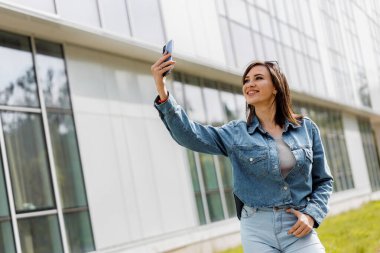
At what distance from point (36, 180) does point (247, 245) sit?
745 centimetres

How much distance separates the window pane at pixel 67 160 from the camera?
1071 centimetres

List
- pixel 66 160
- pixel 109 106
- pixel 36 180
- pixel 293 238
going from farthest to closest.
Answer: pixel 109 106, pixel 66 160, pixel 36 180, pixel 293 238

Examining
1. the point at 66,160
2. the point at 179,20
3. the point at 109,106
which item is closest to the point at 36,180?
the point at 66,160

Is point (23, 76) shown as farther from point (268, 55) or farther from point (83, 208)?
point (268, 55)

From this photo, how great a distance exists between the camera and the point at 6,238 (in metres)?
9.39

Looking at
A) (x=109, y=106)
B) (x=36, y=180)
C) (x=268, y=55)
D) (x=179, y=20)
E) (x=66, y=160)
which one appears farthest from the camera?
(x=268, y=55)

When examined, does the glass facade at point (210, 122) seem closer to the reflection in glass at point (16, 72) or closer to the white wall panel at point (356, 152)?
the reflection in glass at point (16, 72)

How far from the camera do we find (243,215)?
3.28m

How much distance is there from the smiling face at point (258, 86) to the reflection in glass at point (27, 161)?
696 cm

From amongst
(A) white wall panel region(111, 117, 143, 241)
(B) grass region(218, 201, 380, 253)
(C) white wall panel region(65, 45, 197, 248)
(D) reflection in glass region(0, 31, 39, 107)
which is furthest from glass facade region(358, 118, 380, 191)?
(D) reflection in glass region(0, 31, 39, 107)

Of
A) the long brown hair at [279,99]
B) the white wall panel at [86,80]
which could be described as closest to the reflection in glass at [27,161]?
the white wall panel at [86,80]

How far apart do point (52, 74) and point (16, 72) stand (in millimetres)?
793

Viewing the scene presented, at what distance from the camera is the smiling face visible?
11.1 ft

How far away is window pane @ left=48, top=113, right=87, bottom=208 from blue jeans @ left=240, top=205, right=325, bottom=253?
7760 mm
